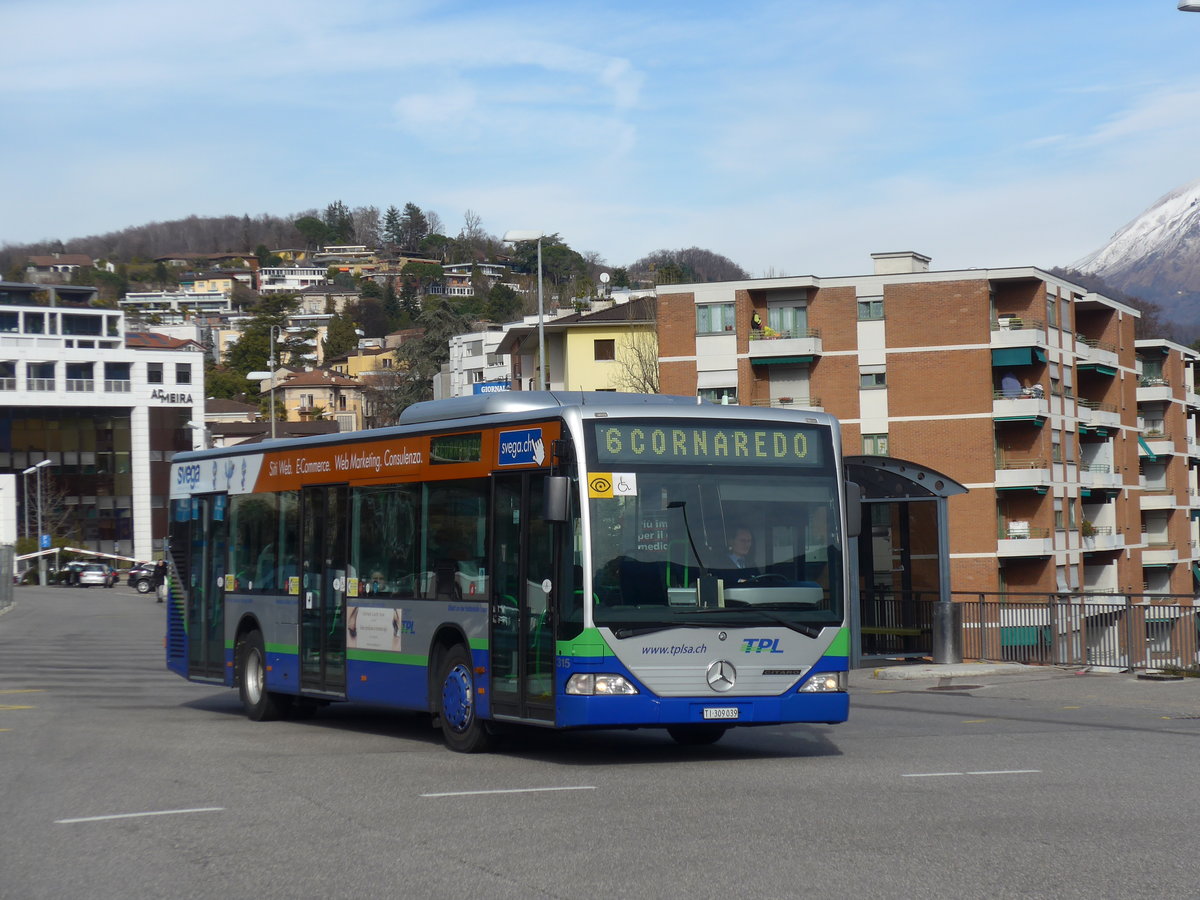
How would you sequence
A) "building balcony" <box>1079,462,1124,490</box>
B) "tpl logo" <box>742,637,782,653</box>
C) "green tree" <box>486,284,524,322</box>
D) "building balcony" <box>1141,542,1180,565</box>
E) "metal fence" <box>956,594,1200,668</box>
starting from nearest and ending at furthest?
1. "tpl logo" <box>742,637,782,653</box>
2. "metal fence" <box>956,594,1200,668</box>
3. "building balcony" <box>1079,462,1124,490</box>
4. "building balcony" <box>1141,542,1180,565</box>
5. "green tree" <box>486,284,524,322</box>

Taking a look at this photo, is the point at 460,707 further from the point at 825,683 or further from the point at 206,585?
the point at 206,585

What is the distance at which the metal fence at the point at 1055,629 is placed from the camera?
71.4 feet

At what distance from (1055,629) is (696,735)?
11262 millimetres

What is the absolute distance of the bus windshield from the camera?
1200 centimetres

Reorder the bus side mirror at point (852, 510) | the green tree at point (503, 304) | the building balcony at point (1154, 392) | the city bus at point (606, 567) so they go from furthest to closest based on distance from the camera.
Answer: the green tree at point (503, 304), the building balcony at point (1154, 392), the bus side mirror at point (852, 510), the city bus at point (606, 567)

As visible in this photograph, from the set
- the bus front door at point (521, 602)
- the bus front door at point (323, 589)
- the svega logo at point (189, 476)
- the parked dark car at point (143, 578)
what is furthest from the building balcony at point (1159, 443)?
the bus front door at point (521, 602)

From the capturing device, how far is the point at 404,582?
14.4 m

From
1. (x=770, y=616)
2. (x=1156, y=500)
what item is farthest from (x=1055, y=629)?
(x=1156, y=500)

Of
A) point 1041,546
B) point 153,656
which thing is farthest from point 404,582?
point 1041,546

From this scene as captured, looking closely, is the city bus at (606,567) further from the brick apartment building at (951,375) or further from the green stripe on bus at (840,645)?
the brick apartment building at (951,375)

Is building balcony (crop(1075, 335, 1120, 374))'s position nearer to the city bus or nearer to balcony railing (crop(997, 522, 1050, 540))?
balcony railing (crop(997, 522, 1050, 540))

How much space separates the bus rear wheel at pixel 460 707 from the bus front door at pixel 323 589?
7.26 feet

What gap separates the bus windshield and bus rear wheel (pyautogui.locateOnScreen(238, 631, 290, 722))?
6.58 metres

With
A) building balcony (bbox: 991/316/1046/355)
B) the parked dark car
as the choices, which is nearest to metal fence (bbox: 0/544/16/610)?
the parked dark car
